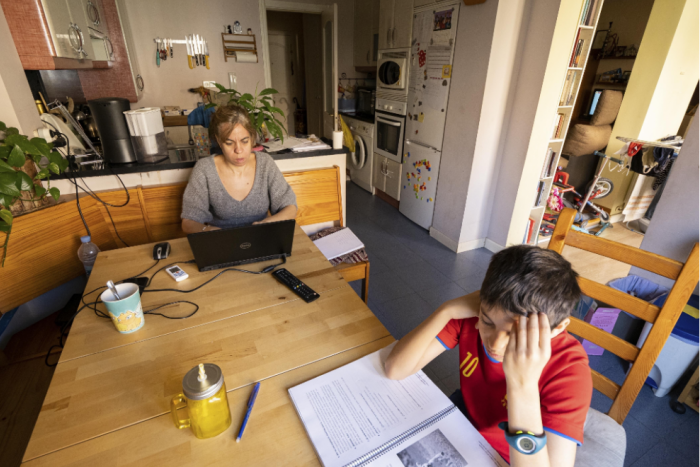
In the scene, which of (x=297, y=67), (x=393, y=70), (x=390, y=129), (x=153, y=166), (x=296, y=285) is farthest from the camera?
(x=297, y=67)

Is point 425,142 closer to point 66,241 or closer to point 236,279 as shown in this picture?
point 236,279

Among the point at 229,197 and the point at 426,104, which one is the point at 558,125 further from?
the point at 229,197

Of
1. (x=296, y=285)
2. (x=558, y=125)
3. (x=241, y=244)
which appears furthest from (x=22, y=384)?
(x=558, y=125)

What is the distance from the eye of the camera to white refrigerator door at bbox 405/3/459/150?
8.80 ft

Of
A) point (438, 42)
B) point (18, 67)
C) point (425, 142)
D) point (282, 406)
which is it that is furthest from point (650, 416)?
point (18, 67)

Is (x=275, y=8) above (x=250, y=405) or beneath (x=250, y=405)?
above

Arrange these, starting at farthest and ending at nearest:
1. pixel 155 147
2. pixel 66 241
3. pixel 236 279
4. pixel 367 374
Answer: pixel 155 147
pixel 66 241
pixel 236 279
pixel 367 374

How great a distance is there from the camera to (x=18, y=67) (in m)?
1.59

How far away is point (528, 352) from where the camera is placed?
2.13ft

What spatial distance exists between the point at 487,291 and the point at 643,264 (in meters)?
0.58

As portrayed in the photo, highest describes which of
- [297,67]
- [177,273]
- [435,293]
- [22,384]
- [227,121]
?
[297,67]

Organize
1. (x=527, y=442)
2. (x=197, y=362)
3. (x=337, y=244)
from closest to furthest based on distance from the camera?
1. (x=527, y=442)
2. (x=197, y=362)
3. (x=337, y=244)

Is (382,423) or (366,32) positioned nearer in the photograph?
(382,423)

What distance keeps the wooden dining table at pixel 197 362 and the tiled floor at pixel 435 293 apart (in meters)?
0.97
